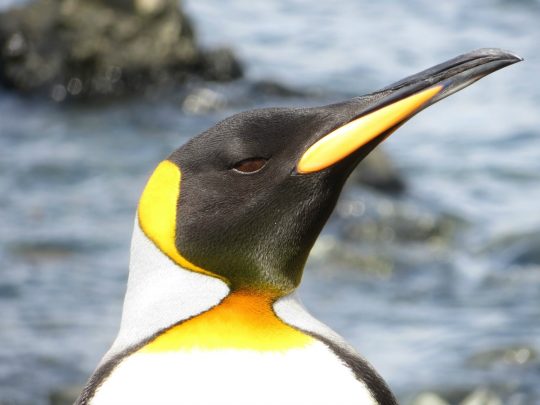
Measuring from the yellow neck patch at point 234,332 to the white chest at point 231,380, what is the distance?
2 centimetres

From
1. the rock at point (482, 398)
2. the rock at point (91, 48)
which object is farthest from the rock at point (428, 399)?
the rock at point (91, 48)

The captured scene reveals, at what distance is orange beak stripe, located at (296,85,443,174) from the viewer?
137 inches

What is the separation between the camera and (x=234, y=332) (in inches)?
137

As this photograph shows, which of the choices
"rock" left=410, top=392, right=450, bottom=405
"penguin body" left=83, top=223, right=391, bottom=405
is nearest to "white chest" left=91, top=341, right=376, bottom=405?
"penguin body" left=83, top=223, right=391, bottom=405

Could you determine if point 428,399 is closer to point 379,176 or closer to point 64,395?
point 64,395

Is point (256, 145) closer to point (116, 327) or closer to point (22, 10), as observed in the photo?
point (116, 327)

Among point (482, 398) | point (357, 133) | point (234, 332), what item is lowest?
point (234, 332)

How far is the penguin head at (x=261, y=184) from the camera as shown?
140 inches

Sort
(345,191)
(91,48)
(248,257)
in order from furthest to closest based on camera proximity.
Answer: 1. (91,48)
2. (345,191)
3. (248,257)

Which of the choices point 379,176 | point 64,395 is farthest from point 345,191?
point 64,395

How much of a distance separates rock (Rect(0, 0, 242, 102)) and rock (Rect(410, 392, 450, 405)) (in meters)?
7.45

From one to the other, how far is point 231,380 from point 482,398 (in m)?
4.50

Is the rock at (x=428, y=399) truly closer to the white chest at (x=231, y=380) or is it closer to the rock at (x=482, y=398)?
the rock at (x=482, y=398)

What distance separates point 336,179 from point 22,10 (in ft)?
37.6
